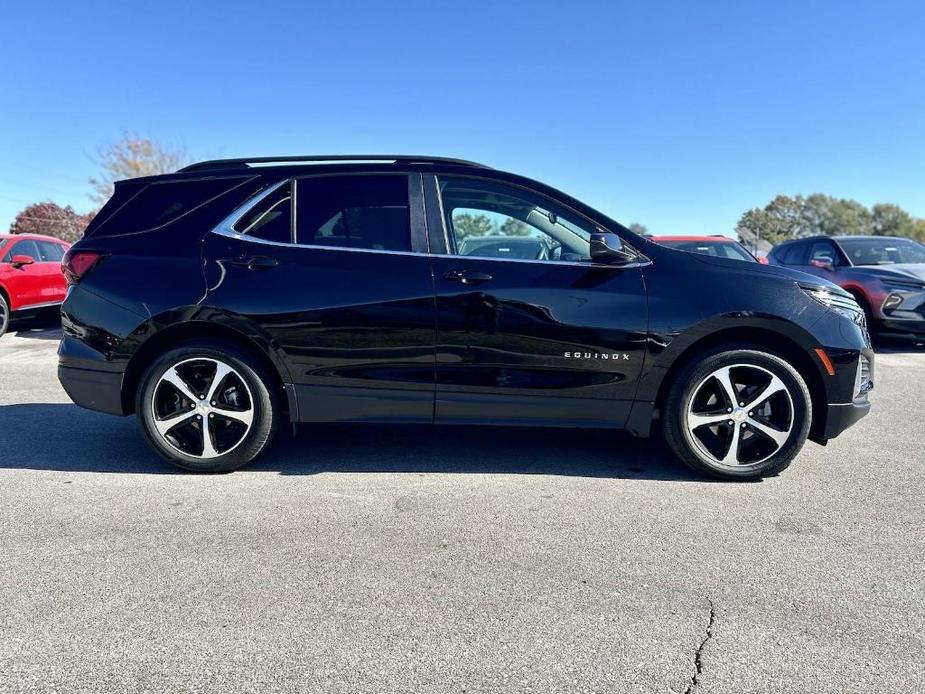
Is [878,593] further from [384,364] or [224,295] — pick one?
[224,295]

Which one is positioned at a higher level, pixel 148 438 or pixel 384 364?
pixel 384 364

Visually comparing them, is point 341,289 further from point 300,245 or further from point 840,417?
point 840,417

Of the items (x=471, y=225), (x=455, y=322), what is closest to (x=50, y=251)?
(x=471, y=225)

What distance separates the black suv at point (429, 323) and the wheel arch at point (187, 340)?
0.01 meters

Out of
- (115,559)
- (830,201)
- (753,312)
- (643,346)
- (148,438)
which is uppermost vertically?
(830,201)

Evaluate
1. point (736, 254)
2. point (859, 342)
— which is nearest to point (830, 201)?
point (736, 254)

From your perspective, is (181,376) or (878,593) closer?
(878,593)

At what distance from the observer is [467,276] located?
3.63 metres

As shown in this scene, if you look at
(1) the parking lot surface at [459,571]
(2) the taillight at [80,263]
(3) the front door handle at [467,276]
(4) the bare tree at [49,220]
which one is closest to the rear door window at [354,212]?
(3) the front door handle at [467,276]

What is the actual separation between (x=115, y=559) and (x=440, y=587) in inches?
55.6

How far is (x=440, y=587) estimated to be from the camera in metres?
2.54

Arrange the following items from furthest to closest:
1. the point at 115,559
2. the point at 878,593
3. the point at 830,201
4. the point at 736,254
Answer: the point at 830,201
the point at 736,254
the point at 115,559
the point at 878,593

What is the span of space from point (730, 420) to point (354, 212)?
8.16 ft

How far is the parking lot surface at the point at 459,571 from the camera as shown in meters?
2.05
